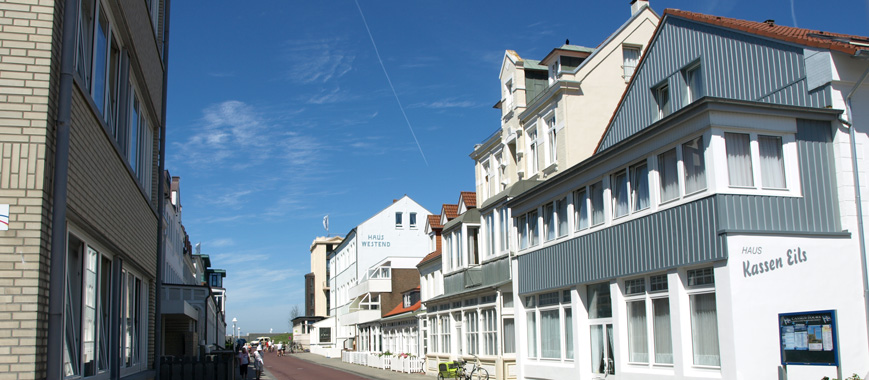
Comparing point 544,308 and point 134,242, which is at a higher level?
point 134,242

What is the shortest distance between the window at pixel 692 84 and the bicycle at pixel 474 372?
1263 cm

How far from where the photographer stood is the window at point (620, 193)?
15992 millimetres

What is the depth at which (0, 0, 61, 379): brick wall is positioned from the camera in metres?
6.17

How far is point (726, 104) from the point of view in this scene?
12883 millimetres

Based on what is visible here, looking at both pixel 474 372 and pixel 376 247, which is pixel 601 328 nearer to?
pixel 474 372

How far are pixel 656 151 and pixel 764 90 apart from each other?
8.35ft

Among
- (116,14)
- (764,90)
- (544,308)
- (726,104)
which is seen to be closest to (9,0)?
(116,14)

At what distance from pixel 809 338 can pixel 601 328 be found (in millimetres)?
6442

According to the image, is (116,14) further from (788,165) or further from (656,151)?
(788,165)

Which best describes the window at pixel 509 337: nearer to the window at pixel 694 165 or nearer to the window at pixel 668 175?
the window at pixel 668 175

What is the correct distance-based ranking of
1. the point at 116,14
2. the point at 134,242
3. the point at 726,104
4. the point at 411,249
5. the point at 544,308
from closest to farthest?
the point at 116,14 < the point at 134,242 < the point at 726,104 < the point at 544,308 < the point at 411,249

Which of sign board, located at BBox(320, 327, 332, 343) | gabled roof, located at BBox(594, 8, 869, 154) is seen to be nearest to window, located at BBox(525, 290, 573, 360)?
gabled roof, located at BBox(594, 8, 869, 154)

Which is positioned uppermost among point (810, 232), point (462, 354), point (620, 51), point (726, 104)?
point (620, 51)

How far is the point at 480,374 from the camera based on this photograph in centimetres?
2683
